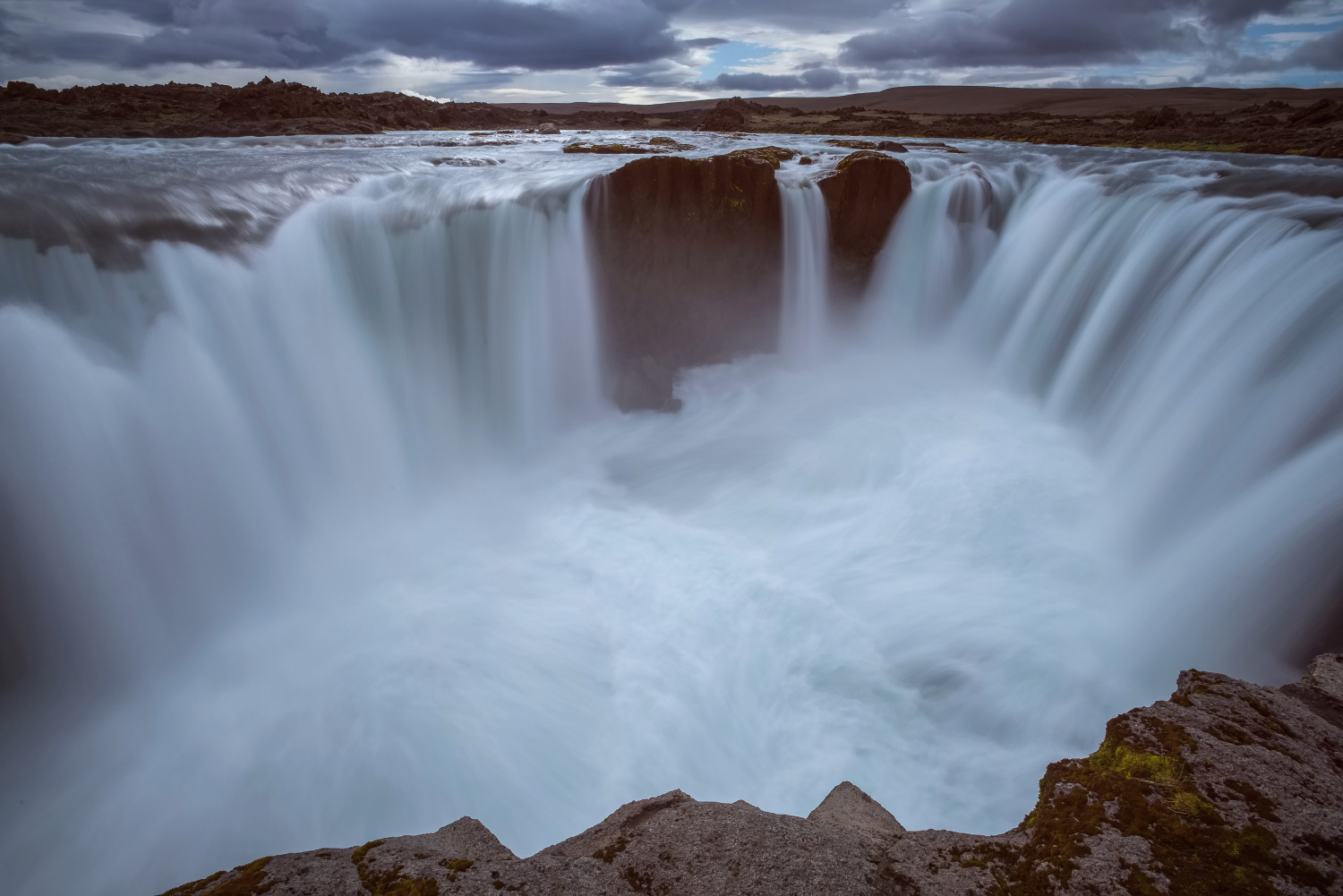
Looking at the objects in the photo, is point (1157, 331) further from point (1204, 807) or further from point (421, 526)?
point (421, 526)

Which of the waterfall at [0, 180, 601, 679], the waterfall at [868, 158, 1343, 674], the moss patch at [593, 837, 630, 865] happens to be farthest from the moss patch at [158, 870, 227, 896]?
the waterfall at [868, 158, 1343, 674]

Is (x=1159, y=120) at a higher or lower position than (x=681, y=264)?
higher

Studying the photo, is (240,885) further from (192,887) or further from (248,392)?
(248,392)

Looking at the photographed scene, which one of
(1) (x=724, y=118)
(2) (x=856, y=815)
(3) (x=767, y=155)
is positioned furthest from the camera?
(1) (x=724, y=118)

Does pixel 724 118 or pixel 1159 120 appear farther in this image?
pixel 724 118

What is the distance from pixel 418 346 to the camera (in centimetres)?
821

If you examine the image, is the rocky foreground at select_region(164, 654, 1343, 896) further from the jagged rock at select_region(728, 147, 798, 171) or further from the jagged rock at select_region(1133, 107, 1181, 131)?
the jagged rock at select_region(1133, 107, 1181, 131)

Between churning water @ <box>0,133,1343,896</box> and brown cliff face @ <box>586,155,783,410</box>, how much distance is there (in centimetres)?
44

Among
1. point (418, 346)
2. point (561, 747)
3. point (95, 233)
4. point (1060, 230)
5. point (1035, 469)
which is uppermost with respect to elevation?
point (95, 233)

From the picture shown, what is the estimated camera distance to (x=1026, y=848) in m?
2.12

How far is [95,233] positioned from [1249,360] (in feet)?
33.8

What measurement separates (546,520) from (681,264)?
15.6 feet

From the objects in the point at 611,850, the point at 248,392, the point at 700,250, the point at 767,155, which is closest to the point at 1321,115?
the point at 767,155

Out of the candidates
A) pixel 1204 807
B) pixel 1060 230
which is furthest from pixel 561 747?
pixel 1060 230
